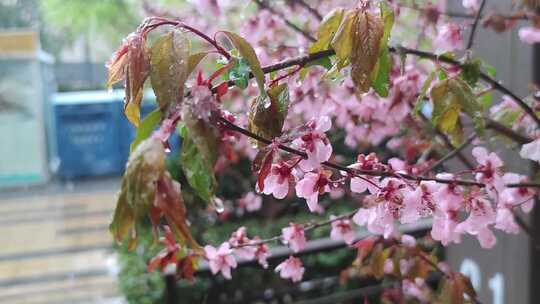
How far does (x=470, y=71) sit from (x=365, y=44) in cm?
32

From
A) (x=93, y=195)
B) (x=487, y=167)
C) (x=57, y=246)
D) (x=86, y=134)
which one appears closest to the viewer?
(x=487, y=167)

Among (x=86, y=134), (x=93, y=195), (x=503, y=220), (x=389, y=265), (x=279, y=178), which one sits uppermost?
(x=86, y=134)

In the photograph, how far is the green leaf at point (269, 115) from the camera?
585mm

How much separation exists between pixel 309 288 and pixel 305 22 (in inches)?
52.0

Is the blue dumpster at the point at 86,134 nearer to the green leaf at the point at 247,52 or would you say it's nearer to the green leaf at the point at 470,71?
the green leaf at the point at 470,71

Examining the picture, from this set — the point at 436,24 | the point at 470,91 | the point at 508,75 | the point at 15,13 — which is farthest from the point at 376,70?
the point at 15,13

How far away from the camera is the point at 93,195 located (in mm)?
6320

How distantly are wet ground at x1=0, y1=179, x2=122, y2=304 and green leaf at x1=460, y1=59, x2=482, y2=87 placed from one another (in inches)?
95.6

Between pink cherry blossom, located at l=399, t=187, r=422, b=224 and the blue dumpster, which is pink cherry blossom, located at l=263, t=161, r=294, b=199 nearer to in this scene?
pink cherry blossom, located at l=399, t=187, r=422, b=224

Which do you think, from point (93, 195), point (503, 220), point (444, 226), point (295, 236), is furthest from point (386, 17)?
point (93, 195)

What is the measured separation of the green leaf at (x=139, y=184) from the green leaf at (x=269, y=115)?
6.7 inches

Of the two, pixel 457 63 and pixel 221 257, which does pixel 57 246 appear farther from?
pixel 457 63

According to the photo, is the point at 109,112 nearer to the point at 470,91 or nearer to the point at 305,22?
the point at 305,22

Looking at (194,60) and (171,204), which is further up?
(194,60)
